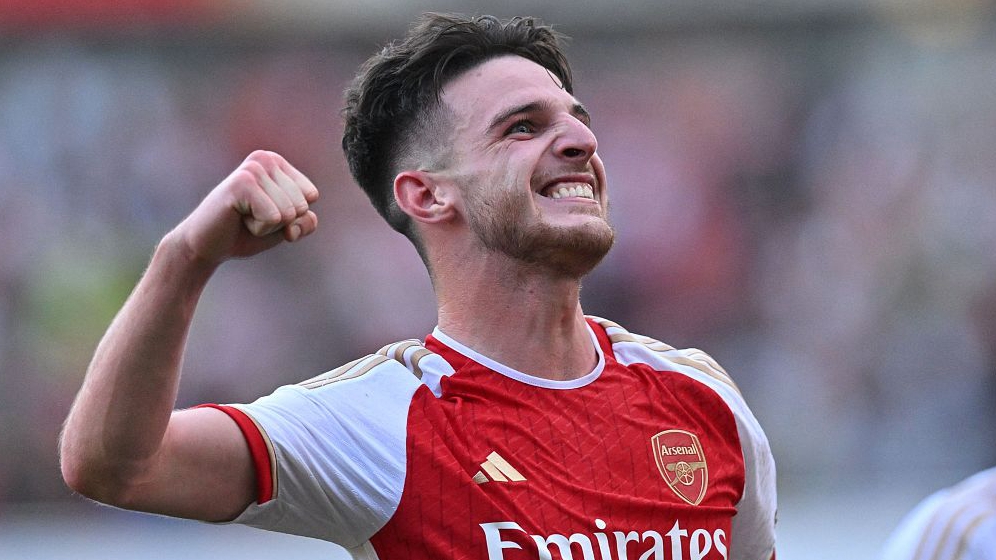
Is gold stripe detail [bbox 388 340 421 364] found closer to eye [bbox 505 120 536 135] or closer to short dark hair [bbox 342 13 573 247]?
short dark hair [bbox 342 13 573 247]

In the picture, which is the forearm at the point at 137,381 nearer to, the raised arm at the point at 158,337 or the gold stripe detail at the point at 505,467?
the raised arm at the point at 158,337

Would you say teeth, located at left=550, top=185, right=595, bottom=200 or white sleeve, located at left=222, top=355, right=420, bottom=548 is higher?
teeth, located at left=550, top=185, right=595, bottom=200

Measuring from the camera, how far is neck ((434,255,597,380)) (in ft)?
10.9

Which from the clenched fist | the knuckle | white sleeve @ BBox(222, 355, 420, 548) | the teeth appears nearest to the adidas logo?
white sleeve @ BBox(222, 355, 420, 548)

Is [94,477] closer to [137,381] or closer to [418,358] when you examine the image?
[137,381]

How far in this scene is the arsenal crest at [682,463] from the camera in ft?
10.4

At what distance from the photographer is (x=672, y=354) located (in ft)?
11.5

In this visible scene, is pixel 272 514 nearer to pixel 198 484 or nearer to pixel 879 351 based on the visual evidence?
pixel 198 484

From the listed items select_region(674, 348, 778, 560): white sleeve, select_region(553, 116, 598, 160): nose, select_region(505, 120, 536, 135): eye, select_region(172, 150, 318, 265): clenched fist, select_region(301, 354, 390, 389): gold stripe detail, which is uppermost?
select_region(505, 120, 536, 135): eye

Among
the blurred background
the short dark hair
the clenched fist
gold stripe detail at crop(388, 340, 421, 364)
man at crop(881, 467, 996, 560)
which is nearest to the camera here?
man at crop(881, 467, 996, 560)

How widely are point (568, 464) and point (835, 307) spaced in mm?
6611

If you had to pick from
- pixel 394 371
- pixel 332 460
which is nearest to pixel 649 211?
pixel 394 371

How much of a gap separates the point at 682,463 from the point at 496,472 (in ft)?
1.59

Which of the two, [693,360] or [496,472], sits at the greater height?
[693,360]
